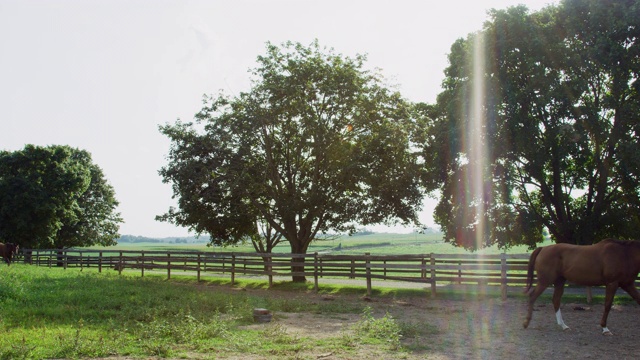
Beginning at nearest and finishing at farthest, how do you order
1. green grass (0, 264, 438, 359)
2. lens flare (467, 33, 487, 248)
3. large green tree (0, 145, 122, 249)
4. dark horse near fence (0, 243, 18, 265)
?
green grass (0, 264, 438, 359)
lens flare (467, 33, 487, 248)
dark horse near fence (0, 243, 18, 265)
large green tree (0, 145, 122, 249)

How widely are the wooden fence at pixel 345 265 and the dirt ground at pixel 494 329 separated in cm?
138

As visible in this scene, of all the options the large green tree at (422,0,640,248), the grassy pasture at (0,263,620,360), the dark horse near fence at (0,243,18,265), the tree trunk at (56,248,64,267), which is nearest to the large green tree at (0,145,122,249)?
the tree trunk at (56,248,64,267)

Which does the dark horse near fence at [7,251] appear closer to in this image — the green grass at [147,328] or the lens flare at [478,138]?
the green grass at [147,328]

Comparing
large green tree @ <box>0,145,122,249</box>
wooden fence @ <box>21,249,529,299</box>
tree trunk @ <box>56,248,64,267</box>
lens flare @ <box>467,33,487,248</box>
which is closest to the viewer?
wooden fence @ <box>21,249,529,299</box>

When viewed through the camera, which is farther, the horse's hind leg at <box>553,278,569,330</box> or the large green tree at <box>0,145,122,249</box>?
the large green tree at <box>0,145,122,249</box>

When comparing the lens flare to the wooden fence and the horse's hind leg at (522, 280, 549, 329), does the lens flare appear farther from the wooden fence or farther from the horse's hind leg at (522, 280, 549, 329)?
the horse's hind leg at (522, 280, 549, 329)

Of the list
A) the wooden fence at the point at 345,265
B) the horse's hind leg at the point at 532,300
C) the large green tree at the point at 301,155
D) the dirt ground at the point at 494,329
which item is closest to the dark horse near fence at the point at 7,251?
the wooden fence at the point at 345,265

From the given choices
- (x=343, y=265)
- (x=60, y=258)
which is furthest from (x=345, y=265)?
(x=60, y=258)

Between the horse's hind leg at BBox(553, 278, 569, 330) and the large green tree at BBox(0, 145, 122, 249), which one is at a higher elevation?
the large green tree at BBox(0, 145, 122, 249)

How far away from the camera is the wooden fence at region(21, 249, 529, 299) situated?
1806 centimetres

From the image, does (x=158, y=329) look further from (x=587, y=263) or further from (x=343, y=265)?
(x=343, y=265)

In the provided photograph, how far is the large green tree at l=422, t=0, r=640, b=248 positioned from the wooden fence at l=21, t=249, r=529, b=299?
2.56 m

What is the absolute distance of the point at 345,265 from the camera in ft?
70.7

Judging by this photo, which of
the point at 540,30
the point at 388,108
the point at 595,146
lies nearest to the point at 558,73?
the point at 540,30
